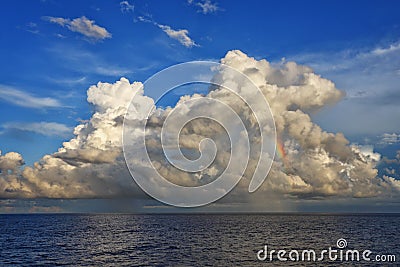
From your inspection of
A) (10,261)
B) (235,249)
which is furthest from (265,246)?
(10,261)

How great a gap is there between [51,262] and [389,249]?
7826 cm

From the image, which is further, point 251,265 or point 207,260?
point 207,260

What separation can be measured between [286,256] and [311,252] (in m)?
11.2

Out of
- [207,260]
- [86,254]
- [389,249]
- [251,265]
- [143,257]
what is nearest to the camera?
[251,265]

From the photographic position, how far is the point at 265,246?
101625 mm

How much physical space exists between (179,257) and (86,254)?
22.5 metres

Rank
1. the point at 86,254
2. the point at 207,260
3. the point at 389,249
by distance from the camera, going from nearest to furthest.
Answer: the point at 207,260 → the point at 86,254 → the point at 389,249

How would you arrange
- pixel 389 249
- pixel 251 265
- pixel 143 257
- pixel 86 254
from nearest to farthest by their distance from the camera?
1. pixel 251 265
2. pixel 143 257
3. pixel 86 254
4. pixel 389 249

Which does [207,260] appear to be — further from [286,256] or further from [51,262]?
[51,262]

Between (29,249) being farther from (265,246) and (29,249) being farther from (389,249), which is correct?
(389,249)

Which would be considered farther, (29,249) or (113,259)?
(29,249)

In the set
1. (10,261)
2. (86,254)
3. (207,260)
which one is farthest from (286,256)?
(10,261)

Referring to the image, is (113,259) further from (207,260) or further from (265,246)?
(265,246)

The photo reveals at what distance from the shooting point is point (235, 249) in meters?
95.2
